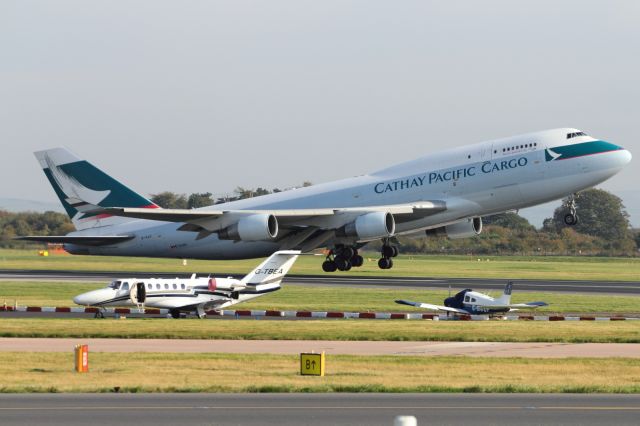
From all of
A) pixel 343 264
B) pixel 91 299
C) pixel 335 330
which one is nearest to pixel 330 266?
pixel 343 264

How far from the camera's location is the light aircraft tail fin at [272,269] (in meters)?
47.0

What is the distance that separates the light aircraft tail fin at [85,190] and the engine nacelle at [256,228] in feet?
32.6

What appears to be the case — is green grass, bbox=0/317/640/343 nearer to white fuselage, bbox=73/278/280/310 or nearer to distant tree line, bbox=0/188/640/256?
white fuselage, bbox=73/278/280/310

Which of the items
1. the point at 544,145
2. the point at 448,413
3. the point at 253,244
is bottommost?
the point at 448,413

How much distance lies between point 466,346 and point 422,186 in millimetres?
27938

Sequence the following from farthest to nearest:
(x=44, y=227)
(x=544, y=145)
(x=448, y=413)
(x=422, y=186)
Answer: (x=44, y=227) → (x=422, y=186) → (x=544, y=145) → (x=448, y=413)

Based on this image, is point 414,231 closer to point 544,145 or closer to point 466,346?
point 544,145

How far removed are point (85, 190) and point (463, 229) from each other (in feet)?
77.0

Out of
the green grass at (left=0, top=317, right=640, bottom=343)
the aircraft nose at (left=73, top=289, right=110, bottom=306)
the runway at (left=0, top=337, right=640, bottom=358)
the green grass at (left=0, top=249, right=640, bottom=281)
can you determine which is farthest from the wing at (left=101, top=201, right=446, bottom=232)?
the runway at (left=0, top=337, right=640, bottom=358)

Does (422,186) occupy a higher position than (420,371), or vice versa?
(422,186)

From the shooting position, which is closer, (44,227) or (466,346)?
(466,346)

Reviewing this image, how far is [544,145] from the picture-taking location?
5572 cm

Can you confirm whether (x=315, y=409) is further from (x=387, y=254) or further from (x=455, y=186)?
(x=387, y=254)

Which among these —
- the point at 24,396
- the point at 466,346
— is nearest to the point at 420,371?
the point at 466,346
